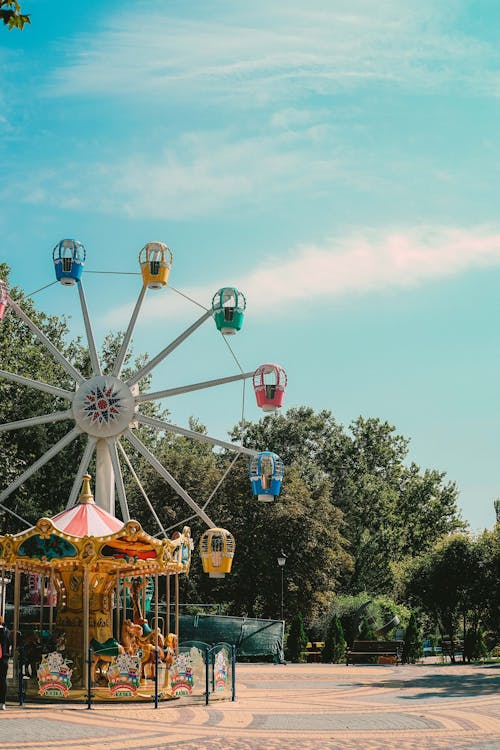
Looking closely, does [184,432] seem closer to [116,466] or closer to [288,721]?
[116,466]

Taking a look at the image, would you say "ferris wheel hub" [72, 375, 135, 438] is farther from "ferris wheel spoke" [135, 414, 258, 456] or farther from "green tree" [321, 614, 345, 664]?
"green tree" [321, 614, 345, 664]

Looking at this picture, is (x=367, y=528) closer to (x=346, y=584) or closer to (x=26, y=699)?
(x=346, y=584)

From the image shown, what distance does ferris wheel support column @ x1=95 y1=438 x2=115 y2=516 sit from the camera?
80.1ft

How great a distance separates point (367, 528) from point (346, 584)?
156 inches

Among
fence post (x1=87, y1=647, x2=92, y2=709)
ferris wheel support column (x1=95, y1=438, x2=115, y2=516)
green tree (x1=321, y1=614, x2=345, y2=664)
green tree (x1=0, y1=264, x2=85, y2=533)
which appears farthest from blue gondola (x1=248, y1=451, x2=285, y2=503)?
green tree (x1=0, y1=264, x2=85, y2=533)

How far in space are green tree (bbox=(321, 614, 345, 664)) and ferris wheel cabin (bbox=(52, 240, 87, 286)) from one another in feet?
67.5

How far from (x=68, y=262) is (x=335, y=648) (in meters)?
21.1

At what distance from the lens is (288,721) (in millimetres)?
16047

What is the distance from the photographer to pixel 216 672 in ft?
65.6

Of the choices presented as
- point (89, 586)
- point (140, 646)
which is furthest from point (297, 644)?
point (140, 646)

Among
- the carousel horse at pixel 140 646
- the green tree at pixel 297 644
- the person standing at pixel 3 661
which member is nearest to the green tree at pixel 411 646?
the green tree at pixel 297 644

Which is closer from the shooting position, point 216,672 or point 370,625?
point 216,672

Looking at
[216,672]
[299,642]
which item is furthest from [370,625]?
[216,672]

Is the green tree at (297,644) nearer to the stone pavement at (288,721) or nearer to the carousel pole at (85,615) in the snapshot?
the stone pavement at (288,721)
